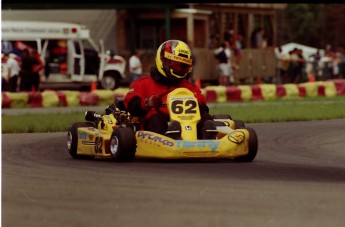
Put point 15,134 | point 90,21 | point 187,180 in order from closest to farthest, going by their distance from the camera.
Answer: point 187,180 → point 15,134 → point 90,21

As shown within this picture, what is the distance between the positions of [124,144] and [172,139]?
0.42 meters

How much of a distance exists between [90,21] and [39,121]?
54.3 feet

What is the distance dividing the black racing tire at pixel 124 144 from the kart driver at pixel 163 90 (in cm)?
36

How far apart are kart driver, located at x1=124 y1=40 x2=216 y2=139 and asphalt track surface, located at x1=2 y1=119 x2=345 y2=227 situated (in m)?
0.37

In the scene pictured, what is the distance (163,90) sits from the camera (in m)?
11.0

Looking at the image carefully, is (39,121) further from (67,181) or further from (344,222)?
(344,222)

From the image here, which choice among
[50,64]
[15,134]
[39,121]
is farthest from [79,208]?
[50,64]

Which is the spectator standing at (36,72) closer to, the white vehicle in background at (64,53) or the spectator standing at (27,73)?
the spectator standing at (27,73)

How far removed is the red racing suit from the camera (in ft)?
35.6

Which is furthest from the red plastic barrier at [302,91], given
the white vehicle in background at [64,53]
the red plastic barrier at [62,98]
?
the white vehicle in background at [64,53]

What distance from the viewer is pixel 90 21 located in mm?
33219

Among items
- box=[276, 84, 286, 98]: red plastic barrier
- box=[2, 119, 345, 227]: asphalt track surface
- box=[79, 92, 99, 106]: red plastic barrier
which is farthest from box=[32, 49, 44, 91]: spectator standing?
box=[2, 119, 345, 227]: asphalt track surface

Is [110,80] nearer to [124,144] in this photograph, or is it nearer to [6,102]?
[6,102]

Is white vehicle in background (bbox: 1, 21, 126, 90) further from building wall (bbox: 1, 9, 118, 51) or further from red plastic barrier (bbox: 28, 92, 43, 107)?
red plastic barrier (bbox: 28, 92, 43, 107)
